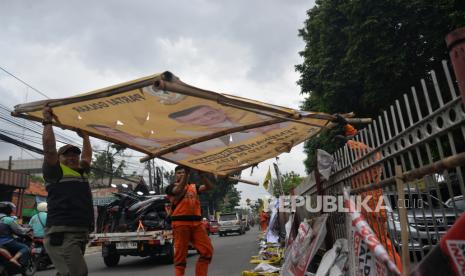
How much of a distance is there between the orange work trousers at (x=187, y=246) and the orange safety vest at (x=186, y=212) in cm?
7

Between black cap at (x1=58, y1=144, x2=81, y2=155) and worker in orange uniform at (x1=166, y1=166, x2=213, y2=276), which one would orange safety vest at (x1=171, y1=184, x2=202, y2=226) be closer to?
worker in orange uniform at (x1=166, y1=166, x2=213, y2=276)

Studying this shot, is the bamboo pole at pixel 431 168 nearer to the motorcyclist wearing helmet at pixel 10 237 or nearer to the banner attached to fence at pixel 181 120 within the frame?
the banner attached to fence at pixel 181 120

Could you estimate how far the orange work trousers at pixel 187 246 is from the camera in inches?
188

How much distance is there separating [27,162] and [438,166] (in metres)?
72.6

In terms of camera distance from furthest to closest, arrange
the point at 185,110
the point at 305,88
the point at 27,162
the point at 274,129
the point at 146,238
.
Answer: the point at 27,162 → the point at 305,88 → the point at 146,238 → the point at 274,129 → the point at 185,110

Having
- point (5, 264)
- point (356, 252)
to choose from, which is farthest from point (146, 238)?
point (356, 252)

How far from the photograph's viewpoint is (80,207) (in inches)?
140

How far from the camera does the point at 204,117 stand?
3.65 metres

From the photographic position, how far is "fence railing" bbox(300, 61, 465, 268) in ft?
6.45

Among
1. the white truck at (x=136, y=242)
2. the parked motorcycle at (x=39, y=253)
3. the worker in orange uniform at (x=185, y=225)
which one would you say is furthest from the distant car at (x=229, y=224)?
the worker in orange uniform at (x=185, y=225)

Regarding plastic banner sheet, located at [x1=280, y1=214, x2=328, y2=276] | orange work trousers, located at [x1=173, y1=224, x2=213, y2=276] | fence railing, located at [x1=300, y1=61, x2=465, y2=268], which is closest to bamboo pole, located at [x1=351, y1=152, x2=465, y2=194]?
fence railing, located at [x1=300, y1=61, x2=465, y2=268]

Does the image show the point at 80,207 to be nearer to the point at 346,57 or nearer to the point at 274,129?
the point at 274,129

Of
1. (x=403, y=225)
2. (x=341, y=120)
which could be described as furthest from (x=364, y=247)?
(x=341, y=120)

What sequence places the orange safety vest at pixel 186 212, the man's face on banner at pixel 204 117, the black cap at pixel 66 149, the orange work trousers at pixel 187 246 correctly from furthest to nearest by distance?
the orange safety vest at pixel 186 212
the orange work trousers at pixel 187 246
the black cap at pixel 66 149
the man's face on banner at pixel 204 117
